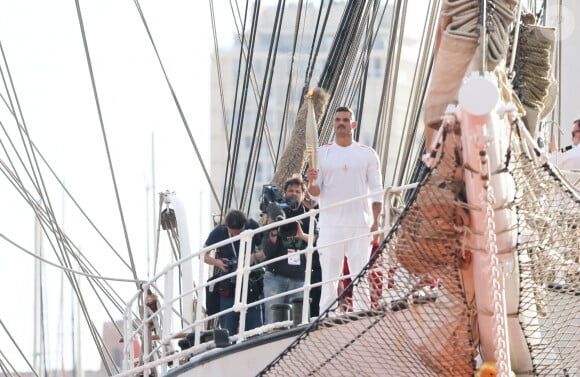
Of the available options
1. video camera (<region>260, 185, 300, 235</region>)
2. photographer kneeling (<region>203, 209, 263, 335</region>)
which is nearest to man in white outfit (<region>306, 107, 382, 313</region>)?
video camera (<region>260, 185, 300, 235</region>)

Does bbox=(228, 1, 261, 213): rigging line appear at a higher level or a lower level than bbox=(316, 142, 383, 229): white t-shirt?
higher

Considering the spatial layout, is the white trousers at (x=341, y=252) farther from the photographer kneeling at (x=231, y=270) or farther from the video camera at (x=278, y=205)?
the photographer kneeling at (x=231, y=270)

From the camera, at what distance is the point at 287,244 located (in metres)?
10.4

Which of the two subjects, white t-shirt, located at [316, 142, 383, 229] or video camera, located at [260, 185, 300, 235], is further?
video camera, located at [260, 185, 300, 235]

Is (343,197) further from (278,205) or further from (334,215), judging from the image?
(278,205)

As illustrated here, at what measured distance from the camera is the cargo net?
24.8 feet

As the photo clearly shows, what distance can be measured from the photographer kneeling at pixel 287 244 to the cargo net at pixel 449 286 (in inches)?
61.9

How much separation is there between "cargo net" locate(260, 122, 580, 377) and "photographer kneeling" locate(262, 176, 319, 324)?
157 centimetres

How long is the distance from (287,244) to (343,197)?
2.28 ft

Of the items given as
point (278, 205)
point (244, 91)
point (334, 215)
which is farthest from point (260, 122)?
point (334, 215)

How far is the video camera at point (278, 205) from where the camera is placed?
1044 cm

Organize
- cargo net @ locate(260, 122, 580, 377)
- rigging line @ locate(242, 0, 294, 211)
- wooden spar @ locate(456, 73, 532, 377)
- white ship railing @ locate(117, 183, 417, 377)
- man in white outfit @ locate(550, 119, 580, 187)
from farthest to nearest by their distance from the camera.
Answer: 1. rigging line @ locate(242, 0, 294, 211)
2. man in white outfit @ locate(550, 119, 580, 187)
3. white ship railing @ locate(117, 183, 417, 377)
4. cargo net @ locate(260, 122, 580, 377)
5. wooden spar @ locate(456, 73, 532, 377)

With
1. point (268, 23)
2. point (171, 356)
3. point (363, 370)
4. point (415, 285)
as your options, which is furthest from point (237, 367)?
point (268, 23)

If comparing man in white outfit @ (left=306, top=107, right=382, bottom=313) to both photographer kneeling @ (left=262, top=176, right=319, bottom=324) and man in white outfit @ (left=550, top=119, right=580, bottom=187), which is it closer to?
photographer kneeling @ (left=262, top=176, right=319, bottom=324)
